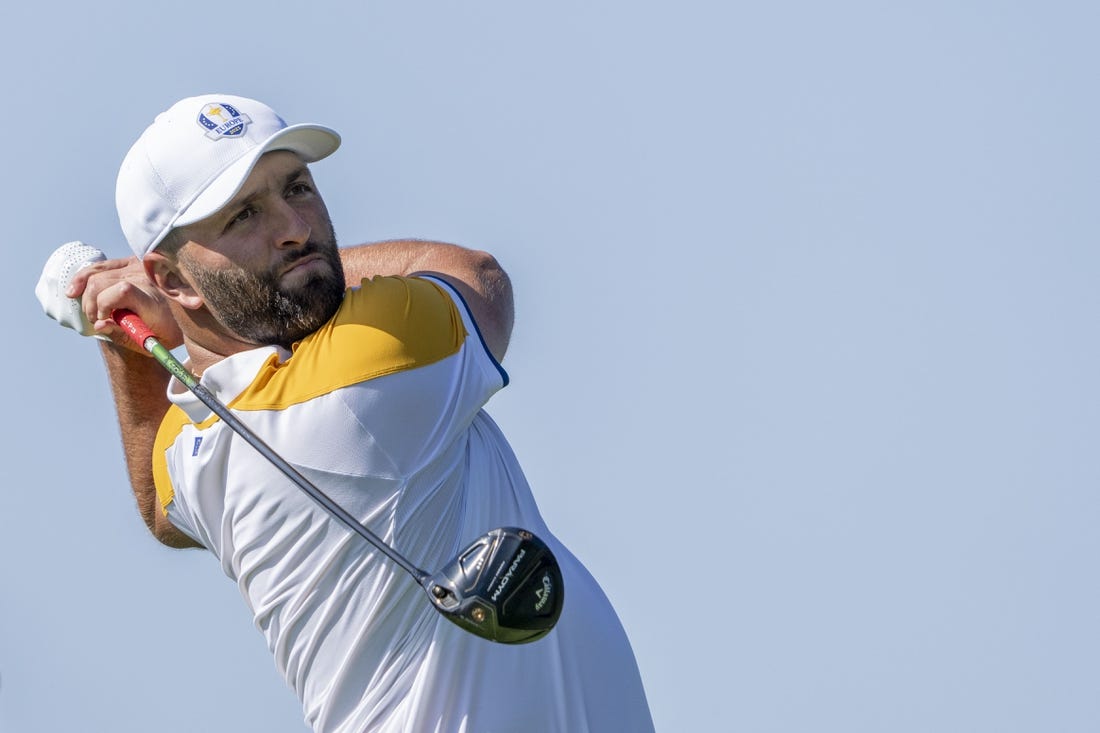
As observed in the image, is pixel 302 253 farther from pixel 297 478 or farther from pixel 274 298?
pixel 297 478

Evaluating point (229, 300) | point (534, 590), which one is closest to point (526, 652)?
point (534, 590)

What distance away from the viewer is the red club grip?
4.17m

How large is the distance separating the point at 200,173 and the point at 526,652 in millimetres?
1270

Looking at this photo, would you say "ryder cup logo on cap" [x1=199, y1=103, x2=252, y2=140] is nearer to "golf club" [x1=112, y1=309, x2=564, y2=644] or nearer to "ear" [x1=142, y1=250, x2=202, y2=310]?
"ear" [x1=142, y1=250, x2=202, y2=310]

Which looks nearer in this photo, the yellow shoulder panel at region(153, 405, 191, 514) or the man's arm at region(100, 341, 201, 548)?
the yellow shoulder panel at region(153, 405, 191, 514)

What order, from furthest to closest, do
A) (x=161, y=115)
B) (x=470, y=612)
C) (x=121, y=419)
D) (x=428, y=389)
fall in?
(x=121, y=419) < (x=161, y=115) < (x=428, y=389) < (x=470, y=612)

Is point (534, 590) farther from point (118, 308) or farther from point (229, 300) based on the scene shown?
point (118, 308)

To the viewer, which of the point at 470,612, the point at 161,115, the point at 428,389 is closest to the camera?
the point at 470,612

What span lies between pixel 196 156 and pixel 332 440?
2.27 feet

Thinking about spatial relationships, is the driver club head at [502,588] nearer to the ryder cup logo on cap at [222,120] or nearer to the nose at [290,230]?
the nose at [290,230]

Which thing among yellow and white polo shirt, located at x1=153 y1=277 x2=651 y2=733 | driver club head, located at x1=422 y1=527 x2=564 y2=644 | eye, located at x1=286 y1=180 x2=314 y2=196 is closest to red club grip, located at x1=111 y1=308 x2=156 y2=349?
yellow and white polo shirt, located at x1=153 y1=277 x2=651 y2=733

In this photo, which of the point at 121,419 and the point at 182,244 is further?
the point at 121,419

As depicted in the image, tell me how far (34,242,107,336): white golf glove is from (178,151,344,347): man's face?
59 cm

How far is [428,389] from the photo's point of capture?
12.8 feet
